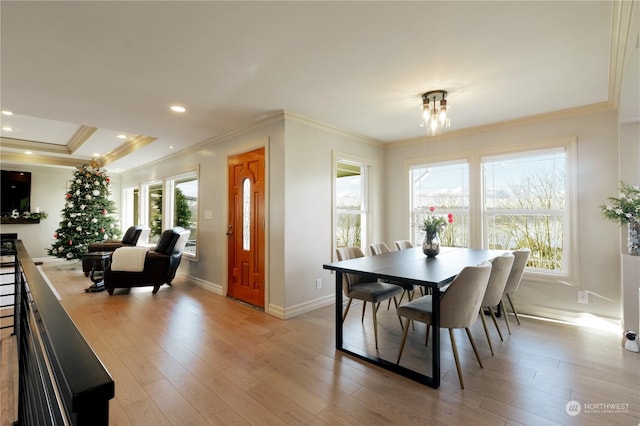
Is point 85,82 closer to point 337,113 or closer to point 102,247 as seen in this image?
point 337,113

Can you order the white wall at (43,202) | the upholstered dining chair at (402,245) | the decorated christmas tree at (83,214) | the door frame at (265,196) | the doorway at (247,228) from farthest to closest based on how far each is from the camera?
the white wall at (43,202), the decorated christmas tree at (83,214), the upholstered dining chair at (402,245), the doorway at (247,228), the door frame at (265,196)

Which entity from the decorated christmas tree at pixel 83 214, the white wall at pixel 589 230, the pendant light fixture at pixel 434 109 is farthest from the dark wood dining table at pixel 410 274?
the decorated christmas tree at pixel 83 214

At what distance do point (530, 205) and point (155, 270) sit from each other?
541 centimetres

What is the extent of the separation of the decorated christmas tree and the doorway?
473cm

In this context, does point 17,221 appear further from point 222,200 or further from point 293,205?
point 293,205

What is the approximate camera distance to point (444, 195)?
4.65 metres

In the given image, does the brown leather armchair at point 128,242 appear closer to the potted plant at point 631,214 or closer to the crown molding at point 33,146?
the crown molding at point 33,146

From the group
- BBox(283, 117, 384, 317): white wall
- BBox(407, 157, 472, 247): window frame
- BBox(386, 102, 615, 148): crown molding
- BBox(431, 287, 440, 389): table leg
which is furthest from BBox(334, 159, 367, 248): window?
BBox(431, 287, 440, 389): table leg

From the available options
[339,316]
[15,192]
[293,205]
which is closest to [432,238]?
[339,316]

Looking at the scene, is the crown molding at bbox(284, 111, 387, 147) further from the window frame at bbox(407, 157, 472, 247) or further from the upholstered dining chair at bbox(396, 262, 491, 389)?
the upholstered dining chair at bbox(396, 262, 491, 389)

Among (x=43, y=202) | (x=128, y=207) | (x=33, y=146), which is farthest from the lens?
(x=128, y=207)

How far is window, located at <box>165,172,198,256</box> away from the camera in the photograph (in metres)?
5.71

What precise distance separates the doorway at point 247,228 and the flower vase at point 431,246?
2.00 meters

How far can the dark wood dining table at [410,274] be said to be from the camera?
2145mm
